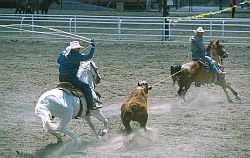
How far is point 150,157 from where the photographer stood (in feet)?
25.0

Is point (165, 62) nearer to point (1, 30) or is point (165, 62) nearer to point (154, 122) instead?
point (154, 122)

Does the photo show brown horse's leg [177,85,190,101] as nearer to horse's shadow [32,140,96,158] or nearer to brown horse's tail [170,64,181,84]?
brown horse's tail [170,64,181,84]

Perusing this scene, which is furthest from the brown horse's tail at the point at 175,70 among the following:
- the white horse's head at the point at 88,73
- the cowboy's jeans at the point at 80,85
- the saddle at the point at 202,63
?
the cowboy's jeans at the point at 80,85

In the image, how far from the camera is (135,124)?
31.9ft

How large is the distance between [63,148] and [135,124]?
73.3 inches

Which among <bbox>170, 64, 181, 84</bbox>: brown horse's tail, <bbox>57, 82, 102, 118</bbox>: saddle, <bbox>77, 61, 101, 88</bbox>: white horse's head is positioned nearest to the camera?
<bbox>57, 82, 102, 118</bbox>: saddle

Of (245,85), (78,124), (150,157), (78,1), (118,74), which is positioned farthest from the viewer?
(78,1)

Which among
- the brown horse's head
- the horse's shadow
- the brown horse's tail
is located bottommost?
the horse's shadow

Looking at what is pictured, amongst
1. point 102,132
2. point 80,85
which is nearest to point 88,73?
point 80,85

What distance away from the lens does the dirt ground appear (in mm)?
Answer: 8117

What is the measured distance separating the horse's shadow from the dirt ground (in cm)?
1

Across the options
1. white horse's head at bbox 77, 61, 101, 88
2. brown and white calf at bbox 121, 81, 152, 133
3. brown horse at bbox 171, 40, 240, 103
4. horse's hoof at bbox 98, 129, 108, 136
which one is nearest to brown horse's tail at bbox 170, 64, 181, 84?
brown horse at bbox 171, 40, 240, 103

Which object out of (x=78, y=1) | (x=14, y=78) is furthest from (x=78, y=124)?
(x=78, y=1)

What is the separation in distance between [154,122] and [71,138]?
7.07 feet
